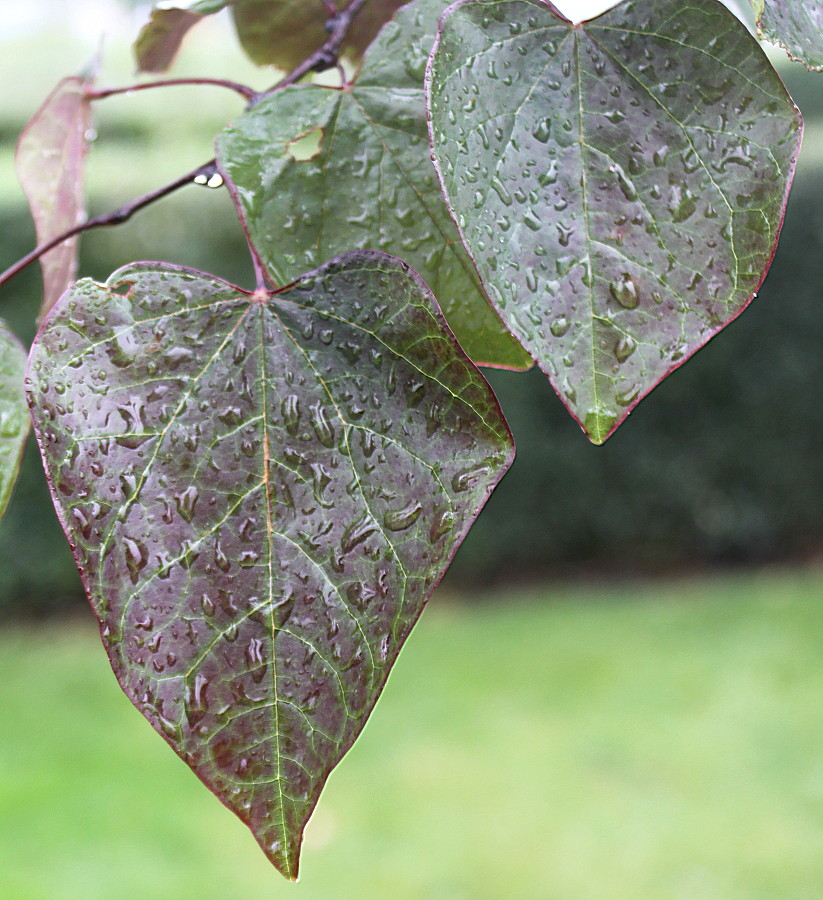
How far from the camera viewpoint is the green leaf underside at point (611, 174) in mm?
269

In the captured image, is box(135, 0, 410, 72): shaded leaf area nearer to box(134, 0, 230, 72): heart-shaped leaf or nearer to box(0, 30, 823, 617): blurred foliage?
box(134, 0, 230, 72): heart-shaped leaf

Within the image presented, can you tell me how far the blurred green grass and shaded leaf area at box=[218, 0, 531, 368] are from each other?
201 centimetres

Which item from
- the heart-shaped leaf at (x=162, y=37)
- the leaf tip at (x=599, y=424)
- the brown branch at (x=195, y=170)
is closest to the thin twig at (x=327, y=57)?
the brown branch at (x=195, y=170)

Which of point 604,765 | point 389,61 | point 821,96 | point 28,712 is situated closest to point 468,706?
point 604,765

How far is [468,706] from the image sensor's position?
2.93 m

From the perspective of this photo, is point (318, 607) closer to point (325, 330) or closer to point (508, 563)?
point (325, 330)

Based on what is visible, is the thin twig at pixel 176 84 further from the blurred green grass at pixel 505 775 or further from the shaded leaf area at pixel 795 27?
the blurred green grass at pixel 505 775

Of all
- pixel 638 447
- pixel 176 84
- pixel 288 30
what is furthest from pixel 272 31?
pixel 638 447

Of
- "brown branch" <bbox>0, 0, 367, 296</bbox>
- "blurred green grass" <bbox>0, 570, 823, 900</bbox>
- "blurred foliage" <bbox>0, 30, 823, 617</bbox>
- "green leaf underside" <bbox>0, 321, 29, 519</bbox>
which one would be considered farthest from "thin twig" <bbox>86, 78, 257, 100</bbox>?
"blurred foliage" <bbox>0, 30, 823, 617</bbox>

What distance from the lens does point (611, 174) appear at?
293 mm

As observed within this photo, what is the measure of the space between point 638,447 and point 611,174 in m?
3.35

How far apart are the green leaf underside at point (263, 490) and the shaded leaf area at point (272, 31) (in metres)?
0.27

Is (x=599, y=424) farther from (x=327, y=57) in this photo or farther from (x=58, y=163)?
(x=58, y=163)

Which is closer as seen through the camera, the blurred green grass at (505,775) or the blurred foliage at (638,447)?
the blurred green grass at (505,775)
